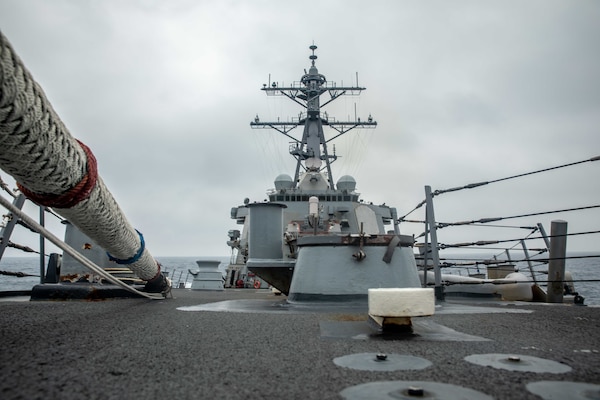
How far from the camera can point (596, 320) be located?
3928 millimetres

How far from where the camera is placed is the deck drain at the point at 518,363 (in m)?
1.93

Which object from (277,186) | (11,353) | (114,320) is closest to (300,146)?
(277,186)

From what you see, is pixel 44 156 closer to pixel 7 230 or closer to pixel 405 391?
pixel 405 391

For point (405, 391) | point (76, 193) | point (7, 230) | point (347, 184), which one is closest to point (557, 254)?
point (405, 391)

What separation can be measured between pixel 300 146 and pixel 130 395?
18.5 m

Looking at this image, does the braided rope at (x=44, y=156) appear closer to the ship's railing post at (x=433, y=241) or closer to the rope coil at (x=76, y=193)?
the rope coil at (x=76, y=193)

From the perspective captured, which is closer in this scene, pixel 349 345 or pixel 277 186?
pixel 349 345

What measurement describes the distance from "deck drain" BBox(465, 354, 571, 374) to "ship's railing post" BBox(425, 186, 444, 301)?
4617mm

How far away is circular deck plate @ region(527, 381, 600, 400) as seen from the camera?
153 cm

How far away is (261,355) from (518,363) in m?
1.27

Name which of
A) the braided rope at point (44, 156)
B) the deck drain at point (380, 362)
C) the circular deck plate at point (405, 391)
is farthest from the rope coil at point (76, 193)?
the circular deck plate at point (405, 391)

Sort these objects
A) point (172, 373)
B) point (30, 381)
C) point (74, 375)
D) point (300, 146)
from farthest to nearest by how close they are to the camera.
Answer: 1. point (300, 146)
2. point (172, 373)
3. point (74, 375)
4. point (30, 381)

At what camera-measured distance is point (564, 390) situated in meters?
1.59

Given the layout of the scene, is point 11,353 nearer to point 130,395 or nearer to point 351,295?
point 130,395
